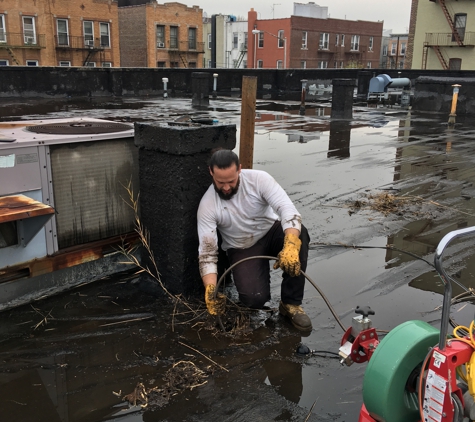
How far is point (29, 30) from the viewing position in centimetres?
4219

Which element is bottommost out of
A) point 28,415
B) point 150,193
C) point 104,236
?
point 28,415

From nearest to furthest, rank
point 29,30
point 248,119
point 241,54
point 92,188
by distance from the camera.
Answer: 1. point 92,188
2. point 248,119
3. point 29,30
4. point 241,54

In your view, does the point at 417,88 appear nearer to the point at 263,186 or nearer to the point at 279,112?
the point at 279,112

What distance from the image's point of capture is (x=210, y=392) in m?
3.18

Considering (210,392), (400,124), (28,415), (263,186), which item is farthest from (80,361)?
(400,124)

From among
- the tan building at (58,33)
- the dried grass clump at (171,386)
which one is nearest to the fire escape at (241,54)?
the tan building at (58,33)

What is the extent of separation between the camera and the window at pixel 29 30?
4181cm

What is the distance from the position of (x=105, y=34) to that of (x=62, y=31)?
418 cm

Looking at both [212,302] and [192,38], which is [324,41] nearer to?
[192,38]

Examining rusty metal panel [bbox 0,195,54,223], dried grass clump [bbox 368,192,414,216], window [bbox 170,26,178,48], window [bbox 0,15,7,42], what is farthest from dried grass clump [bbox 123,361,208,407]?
window [bbox 170,26,178,48]

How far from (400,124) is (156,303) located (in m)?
13.5

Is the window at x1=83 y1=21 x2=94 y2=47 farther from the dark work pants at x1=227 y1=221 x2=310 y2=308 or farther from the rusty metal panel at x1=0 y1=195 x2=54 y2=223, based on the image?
the dark work pants at x1=227 y1=221 x2=310 y2=308

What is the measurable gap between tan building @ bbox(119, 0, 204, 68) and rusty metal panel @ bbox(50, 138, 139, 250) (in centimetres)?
5057

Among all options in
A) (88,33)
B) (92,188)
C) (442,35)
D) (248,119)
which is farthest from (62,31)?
(92,188)
